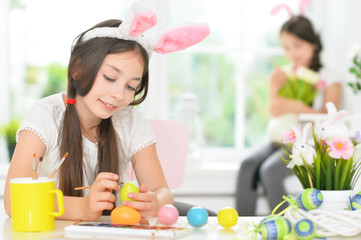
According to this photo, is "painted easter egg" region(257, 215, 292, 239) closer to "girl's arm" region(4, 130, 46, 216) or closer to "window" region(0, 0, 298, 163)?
"girl's arm" region(4, 130, 46, 216)

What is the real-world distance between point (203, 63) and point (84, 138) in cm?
178

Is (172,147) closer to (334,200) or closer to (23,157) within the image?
(23,157)

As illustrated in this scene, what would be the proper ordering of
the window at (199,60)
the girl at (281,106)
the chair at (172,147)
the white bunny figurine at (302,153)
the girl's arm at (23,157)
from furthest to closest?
the window at (199,60) → the girl at (281,106) → the chair at (172,147) → the girl's arm at (23,157) → the white bunny figurine at (302,153)

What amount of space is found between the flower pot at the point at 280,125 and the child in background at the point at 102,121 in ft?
4.44

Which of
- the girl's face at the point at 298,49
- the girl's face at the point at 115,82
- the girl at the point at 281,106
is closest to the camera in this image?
the girl's face at the point at 115,82

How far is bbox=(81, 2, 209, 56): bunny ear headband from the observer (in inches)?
46.3

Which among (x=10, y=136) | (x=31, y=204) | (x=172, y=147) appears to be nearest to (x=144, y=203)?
(x=31, y=204)

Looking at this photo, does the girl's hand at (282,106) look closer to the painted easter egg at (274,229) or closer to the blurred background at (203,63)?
the blurred background at (203,63)

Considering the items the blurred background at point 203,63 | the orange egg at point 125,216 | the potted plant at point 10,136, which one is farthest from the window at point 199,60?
the orange egg at point 125,216

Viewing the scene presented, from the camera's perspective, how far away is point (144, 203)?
1135 mm

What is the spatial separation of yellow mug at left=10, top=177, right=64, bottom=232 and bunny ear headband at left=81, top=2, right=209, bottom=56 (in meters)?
0.45

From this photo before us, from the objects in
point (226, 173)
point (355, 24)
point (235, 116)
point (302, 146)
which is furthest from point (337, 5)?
point (302, 146)

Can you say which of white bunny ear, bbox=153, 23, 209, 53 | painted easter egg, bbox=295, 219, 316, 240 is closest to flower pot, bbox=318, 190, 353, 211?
painted easter egg, bbox=295, 219, 316, 240

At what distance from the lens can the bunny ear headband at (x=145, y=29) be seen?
118 cm
